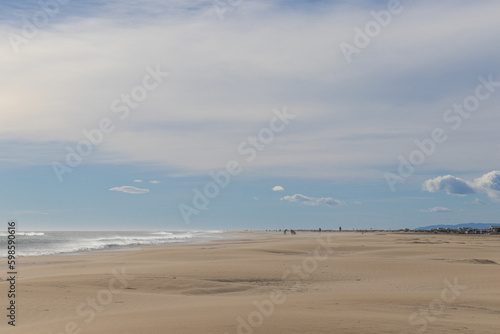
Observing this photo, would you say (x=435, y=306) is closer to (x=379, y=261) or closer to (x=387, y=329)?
(x=387, y=329)

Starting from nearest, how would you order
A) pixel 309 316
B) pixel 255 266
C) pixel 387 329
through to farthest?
pixel 387 329 < pixel 309 316 < pixel 255 266

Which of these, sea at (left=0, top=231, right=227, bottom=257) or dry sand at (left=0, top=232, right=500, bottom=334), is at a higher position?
sea at (left=0, top=231, right=227, bottom=257)

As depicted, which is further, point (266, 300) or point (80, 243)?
point (80, 243)

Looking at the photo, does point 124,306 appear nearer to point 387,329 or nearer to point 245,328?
point 245,328

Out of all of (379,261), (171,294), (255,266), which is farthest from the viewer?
(379,261)

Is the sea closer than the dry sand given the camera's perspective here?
No

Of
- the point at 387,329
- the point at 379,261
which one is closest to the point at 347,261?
the point at 379,261

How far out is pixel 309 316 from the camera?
39.5 ft

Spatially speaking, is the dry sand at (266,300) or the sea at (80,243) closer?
the dry sand at (266,300)

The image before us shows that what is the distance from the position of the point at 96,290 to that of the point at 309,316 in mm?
8041

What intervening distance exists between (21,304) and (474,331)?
12.2 m

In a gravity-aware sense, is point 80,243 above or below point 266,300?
above

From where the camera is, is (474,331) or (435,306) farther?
(435,306)

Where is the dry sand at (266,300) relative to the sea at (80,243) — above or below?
below
